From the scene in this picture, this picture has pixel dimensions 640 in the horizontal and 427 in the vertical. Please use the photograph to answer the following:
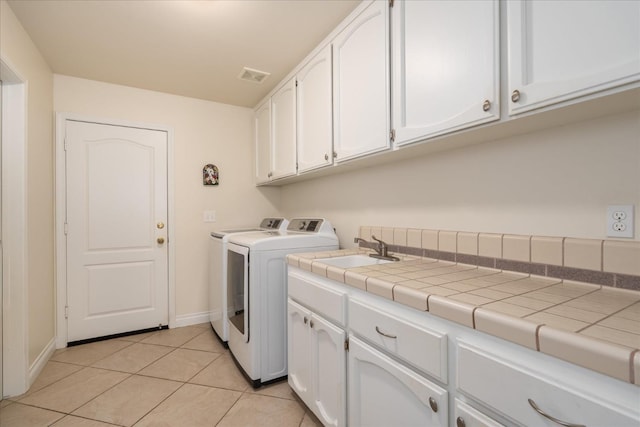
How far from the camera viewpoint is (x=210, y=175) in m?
3.01

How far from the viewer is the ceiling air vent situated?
2372 millimetres

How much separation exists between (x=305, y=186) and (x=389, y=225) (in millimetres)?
1166

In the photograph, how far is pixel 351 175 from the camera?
7.29 feet

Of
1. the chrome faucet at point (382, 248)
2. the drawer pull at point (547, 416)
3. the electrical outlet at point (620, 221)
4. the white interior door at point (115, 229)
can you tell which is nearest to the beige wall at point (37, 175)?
the white interior door at point (115, 229)

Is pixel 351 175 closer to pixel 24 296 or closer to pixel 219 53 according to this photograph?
pixel 219 53

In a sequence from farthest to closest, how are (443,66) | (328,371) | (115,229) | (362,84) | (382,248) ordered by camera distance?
(115,229)
(382,248)
(362,84)
(328,371)
(443,66)

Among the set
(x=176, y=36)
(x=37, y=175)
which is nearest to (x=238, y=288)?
(x=37, y=175)

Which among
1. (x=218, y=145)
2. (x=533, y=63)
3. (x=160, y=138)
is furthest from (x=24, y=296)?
(x=533, y=63)

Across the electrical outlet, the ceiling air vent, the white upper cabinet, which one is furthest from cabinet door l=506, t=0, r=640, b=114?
the ceiling air vent

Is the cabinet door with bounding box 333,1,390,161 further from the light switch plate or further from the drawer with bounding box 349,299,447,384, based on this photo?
the light switch plate

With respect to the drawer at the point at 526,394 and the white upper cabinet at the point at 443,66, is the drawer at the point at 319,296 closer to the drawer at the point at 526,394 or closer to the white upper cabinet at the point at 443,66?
the drawer at the point at 526,394

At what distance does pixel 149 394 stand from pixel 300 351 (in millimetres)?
1041

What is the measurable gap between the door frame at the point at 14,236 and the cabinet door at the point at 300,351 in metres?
1.67

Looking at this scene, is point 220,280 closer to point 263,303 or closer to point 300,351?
point 263,303
